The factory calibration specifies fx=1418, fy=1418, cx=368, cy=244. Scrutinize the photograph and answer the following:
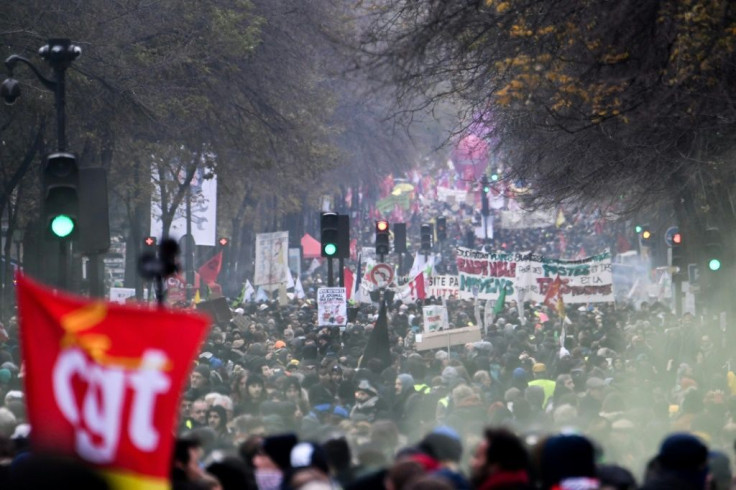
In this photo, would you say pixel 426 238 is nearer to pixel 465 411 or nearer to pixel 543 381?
pixel 543 381

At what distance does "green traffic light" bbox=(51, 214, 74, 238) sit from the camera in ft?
49.0

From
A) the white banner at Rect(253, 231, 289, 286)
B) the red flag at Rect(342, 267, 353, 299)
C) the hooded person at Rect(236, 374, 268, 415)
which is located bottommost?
the hooded person at Rect(236, 374, 268, 415)

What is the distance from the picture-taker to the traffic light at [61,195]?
590 inches

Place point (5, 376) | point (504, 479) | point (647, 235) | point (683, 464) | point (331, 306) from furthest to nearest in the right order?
point (647, 235) → point (331, 306) → point (5, 376) → point (683, 464) → point (504, 479)

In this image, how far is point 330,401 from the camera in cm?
1642

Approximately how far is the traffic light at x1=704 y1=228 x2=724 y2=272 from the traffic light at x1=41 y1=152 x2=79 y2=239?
624 inches

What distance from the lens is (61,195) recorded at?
15.1 m

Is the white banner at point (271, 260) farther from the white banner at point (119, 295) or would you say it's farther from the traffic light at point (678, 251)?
the traffic light at point (678, 251)

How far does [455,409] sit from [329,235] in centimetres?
1136

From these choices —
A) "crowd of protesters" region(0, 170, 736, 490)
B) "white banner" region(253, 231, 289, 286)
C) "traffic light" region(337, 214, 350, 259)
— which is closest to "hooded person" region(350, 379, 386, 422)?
"crowd of protesters" region(0, 170, 736, 490)

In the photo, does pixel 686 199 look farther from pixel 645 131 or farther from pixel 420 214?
pixel 420 214

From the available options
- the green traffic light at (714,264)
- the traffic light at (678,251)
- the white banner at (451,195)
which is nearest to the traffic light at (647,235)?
the traffic light at (678,251)

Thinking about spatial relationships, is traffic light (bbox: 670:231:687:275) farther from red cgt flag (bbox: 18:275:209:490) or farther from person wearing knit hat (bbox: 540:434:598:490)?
red cgt flag (bbox: 18:275:209:490)

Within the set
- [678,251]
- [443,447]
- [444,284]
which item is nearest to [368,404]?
[443,447]
